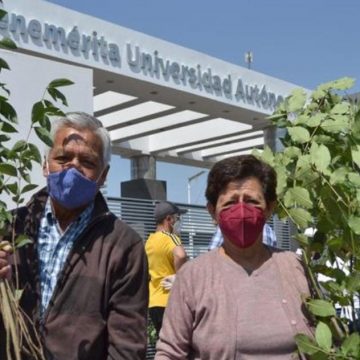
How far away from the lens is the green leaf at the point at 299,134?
6.84 feet

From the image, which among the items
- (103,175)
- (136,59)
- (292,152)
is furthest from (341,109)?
(136,59)

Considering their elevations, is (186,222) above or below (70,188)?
above

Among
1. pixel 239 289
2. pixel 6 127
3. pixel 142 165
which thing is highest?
pixel 142 165

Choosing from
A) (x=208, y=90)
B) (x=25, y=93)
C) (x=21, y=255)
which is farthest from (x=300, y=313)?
(x=208, y=90)

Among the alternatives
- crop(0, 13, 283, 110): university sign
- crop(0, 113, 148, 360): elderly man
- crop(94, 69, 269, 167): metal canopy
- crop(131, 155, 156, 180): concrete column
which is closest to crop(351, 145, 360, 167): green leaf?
crop(0, 113, 148, 360): elderly man

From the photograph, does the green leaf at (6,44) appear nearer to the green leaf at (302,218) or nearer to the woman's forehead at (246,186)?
the woman's forehead at (246,186)

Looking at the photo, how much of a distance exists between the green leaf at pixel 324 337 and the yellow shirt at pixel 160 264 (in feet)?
15.6

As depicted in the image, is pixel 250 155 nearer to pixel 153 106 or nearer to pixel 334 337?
pixel 334 337

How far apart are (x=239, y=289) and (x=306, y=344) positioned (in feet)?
1.09

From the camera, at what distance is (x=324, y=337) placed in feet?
6.31

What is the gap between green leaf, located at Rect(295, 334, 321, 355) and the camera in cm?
194

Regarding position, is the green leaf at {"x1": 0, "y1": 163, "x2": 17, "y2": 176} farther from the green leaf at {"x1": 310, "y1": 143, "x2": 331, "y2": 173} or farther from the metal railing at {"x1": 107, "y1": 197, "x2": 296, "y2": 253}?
the metal railing at {"x1": 107, "y1": 197, "x2": 296, "y2": 253}

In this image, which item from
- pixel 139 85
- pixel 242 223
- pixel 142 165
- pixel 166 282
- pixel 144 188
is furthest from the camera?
pixel 142 165

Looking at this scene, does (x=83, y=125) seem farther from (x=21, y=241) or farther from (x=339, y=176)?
(x=339, y=176)
